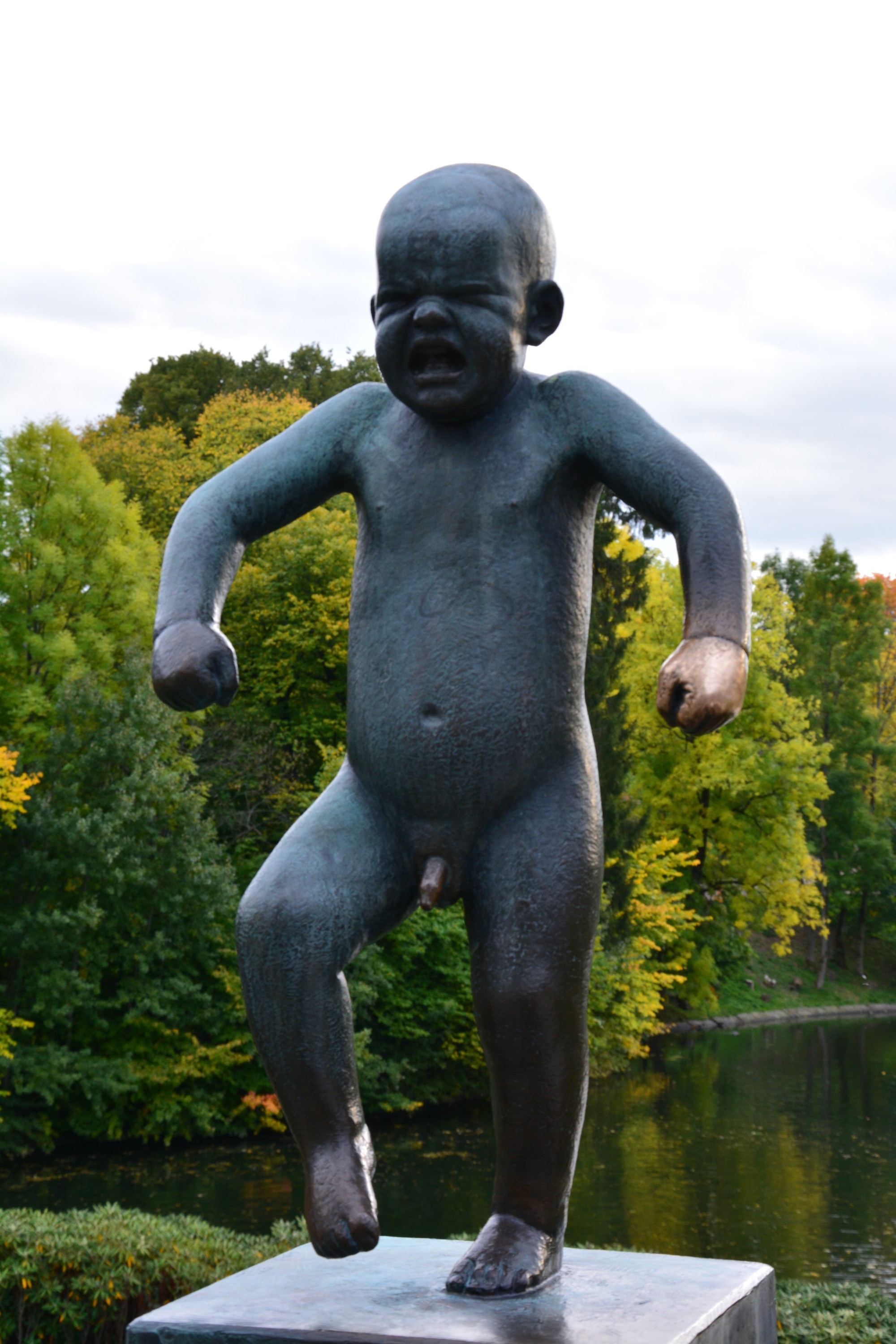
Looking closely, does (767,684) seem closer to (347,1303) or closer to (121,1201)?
(121,1201)

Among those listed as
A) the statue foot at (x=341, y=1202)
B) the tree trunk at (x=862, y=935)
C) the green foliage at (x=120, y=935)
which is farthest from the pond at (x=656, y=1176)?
the tree trunk at (x=862, y=935)

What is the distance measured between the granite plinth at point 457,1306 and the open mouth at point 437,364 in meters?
1.85

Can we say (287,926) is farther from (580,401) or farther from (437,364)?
(580,401)

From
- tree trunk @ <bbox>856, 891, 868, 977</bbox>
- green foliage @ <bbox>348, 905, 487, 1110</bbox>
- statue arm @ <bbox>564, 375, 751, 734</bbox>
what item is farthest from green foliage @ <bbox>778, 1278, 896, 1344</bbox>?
tree trunk @ <bbox>856, 891, 868, 977</bbox>

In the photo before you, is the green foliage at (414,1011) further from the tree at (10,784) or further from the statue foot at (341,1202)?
the statue foot at (341,1202)

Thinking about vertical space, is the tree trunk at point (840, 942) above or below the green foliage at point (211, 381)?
below

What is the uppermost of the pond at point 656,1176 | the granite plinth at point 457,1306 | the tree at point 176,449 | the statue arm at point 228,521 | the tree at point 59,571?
the tree at point 176,449

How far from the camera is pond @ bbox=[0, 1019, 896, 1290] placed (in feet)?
46.3

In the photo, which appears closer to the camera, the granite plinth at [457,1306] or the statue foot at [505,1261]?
the granite plinth at [457,1306]

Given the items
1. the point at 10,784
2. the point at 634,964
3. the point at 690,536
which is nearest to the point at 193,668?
the point at 690,536

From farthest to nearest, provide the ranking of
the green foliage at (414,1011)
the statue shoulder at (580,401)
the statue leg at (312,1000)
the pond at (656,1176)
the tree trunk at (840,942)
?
1. the tree trunk at (840,942)
2. the green foliage at (414,1011)
3. the pond at (656,1176)
4. the statue shoulder at (580,401)
5. the statue leg at (312,1000)

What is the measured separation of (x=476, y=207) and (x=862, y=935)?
4167 centimetres

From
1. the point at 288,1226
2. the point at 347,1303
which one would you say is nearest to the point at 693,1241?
the point at 288,1226

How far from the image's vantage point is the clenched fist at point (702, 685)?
252 centimetres
